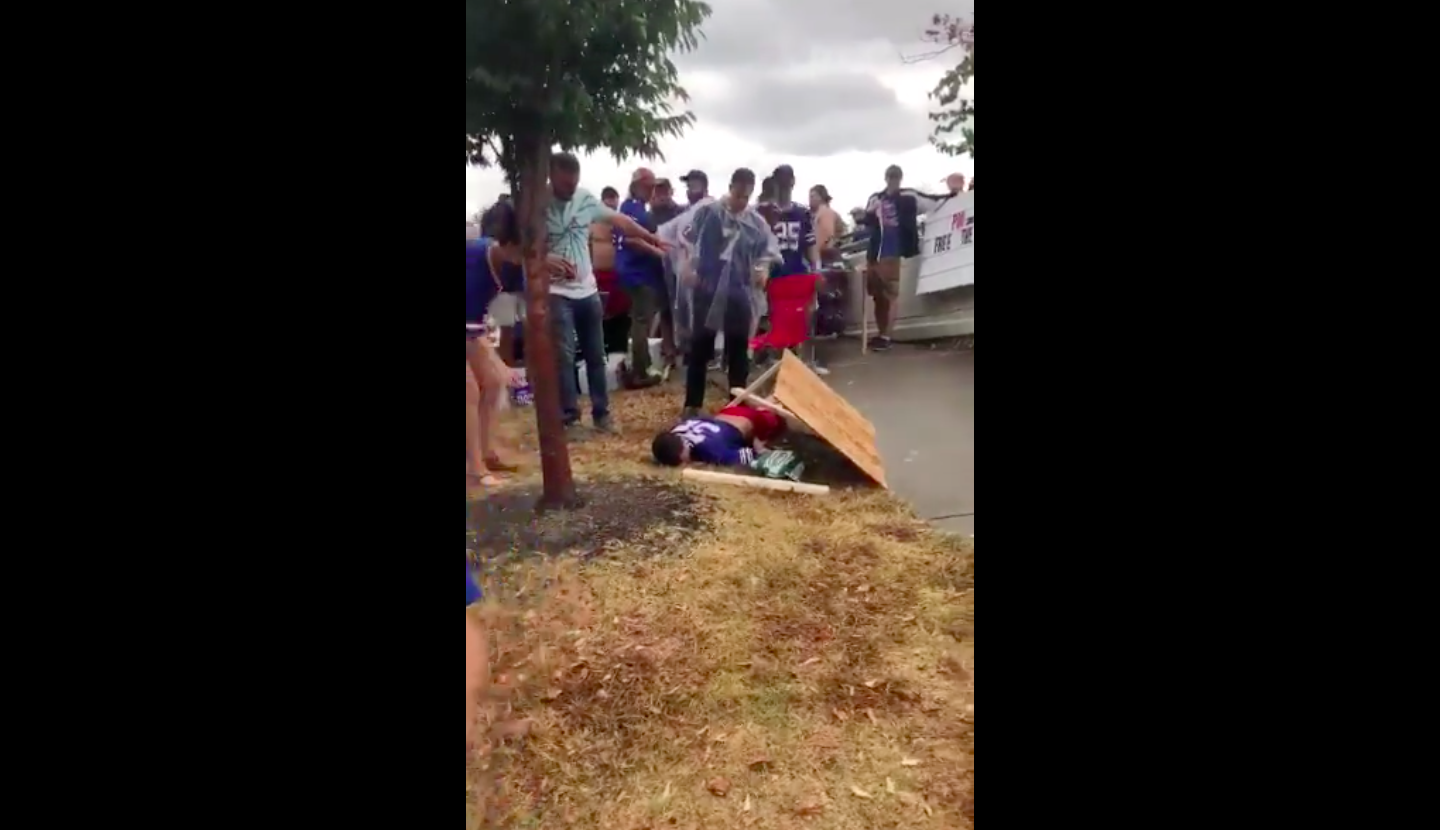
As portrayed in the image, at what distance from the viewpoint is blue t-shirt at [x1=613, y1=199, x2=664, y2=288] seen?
1.44m

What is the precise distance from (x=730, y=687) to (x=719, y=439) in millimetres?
520

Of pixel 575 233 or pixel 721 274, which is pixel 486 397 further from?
pixel 721 274

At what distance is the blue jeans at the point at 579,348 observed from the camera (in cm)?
139

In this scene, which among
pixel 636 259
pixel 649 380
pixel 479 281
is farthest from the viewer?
pixel 649 380

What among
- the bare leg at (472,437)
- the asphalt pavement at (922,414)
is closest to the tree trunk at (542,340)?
the bare leg at (472,437)

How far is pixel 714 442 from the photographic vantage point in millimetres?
1679

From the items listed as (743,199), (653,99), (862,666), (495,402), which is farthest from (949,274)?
(495,402)

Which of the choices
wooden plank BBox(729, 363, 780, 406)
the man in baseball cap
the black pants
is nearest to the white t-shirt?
the man in baseball cap

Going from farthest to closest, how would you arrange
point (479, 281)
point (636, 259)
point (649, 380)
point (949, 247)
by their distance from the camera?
point (649, 380) < point (636, 259) < point (949, 247) < point (479, 281)

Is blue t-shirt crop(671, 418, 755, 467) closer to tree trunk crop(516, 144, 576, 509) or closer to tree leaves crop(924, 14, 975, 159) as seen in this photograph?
tree trunk crop(516, 144, 576, 509)

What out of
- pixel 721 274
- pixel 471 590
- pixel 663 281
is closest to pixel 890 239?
pixel 721 274

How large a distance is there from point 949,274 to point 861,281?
0.82 feet

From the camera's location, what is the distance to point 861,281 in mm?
1647

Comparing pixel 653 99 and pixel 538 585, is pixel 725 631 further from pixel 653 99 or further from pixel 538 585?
pixel 653 99
